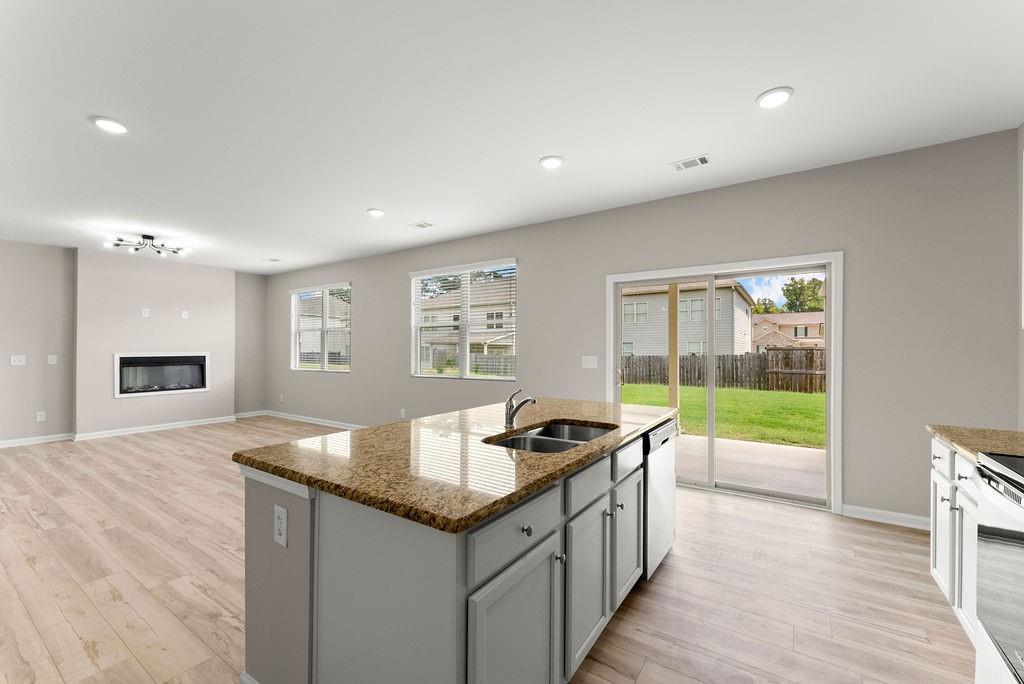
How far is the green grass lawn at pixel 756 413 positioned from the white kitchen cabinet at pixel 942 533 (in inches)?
53.0

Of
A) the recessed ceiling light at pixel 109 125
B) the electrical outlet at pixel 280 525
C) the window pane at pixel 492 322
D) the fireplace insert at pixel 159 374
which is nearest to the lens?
the electrical outlet at pixel 280 525

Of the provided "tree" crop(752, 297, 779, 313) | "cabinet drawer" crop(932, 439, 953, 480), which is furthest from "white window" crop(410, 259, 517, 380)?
"cabinet drawer" crop(932, 439, 953, 480)

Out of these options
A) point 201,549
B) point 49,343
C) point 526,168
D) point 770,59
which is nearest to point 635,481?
point 770,59

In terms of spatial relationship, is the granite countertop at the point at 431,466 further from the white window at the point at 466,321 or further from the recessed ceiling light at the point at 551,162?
the white window at the point at 466,321

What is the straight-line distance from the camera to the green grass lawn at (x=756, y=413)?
3646 mm

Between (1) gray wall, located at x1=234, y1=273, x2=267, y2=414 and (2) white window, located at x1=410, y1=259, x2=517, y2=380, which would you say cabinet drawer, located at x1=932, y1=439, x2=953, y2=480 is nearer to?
(2) white window, located at x1=410, y1=259, x2=517, y2=380

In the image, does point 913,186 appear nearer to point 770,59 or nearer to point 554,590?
point 770,59

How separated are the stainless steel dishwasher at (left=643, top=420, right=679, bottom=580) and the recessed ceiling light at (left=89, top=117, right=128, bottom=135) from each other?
367 centimetres

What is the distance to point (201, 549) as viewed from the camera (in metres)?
2.82

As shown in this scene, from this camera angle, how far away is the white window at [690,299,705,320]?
405cm

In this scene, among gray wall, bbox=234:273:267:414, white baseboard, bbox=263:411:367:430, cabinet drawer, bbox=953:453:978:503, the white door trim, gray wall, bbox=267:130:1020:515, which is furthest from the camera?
gray wall, bbox=234:273:267:414

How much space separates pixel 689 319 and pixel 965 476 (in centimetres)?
240

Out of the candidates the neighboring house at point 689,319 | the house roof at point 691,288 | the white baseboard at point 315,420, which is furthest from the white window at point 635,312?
the white baseboard at point 315,420

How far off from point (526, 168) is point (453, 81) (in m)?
1.20
